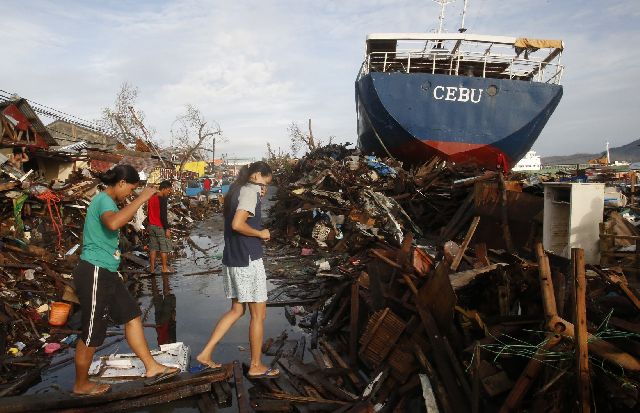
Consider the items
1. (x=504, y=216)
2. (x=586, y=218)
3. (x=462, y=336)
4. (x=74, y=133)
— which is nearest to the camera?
(x=462, y=336)

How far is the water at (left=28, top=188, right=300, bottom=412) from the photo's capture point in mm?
4035

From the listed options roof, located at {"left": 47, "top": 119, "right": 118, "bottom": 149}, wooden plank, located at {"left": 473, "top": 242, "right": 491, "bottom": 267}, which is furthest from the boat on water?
roof, located at {"left": 47, "top": 119, "right": 118, "bottom": 149}

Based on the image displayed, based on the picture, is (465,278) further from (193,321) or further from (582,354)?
(193,321)

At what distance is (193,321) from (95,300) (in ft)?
8.65

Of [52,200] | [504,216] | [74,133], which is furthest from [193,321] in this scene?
[74,133]

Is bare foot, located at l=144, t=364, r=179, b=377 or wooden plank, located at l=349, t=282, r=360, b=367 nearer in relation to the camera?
bare foot, located at l=144, t=364, r=179, b=377


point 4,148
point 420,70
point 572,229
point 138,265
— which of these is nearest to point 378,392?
point 572,229

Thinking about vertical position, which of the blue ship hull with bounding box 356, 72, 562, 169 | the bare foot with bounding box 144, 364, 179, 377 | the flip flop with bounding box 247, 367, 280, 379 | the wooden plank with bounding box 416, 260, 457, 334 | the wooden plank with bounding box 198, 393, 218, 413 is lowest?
the wooden plank with bounding box 198, 393, 218, 413

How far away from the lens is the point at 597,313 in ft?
9.96

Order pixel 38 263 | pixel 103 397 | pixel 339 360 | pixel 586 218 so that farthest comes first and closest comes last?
pixel 38 263 → pixel 586 218 → pixel 339 360 → pixel 103 397

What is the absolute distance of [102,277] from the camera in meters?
3.39

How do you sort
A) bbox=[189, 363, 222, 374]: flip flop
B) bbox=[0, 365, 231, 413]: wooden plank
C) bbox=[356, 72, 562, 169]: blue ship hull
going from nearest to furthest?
Result: bbox=[0, 365, 231, 413]: wooden plank
bbox=[189, 363, 222, 374]: flip flop
bbox=[356, 72, 562, 169]: blue ship hull

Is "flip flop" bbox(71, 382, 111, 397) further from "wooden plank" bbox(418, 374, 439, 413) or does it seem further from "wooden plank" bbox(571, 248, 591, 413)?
"wooden plank" bbox(571, 248, 591, 413)

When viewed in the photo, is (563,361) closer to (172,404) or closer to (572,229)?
(172,404)
